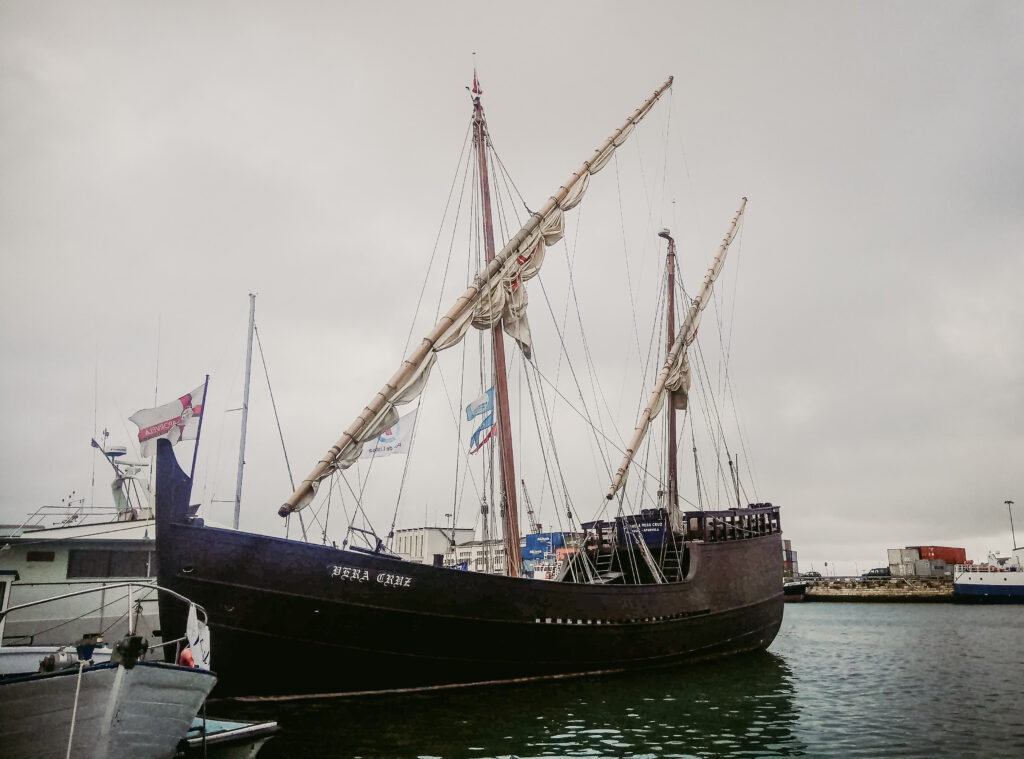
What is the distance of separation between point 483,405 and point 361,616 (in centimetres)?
834

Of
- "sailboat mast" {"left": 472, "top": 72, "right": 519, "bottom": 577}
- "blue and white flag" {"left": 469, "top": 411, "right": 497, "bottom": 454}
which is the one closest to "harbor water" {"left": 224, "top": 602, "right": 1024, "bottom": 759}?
"sailboat mast" {"left": 472, "top": 72, "right": 519, "bottom": 577}

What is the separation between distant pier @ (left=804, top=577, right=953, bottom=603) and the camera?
75.8 metres

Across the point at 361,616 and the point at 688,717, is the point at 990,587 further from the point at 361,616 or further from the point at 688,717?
the point at 361,616

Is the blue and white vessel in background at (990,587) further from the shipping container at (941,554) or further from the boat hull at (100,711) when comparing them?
the boat hull at (100,711)

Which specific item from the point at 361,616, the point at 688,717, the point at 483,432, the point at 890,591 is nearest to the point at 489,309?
the point at 483,432

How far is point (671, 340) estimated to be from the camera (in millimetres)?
31641

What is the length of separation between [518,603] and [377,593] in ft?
12.1

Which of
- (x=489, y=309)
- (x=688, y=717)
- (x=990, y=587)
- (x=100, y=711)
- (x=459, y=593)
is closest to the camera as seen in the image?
(x=100, y=711)

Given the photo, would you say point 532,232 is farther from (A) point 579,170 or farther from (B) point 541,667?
(B) point 541,667

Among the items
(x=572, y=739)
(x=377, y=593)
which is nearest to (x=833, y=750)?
(x=572, y=739)

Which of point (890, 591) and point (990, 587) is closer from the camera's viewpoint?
point (990, 587)

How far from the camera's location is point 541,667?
1641 cm

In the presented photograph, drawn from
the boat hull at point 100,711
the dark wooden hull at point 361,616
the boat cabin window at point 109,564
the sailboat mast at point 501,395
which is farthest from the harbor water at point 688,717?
the boat cabin window at point 109,564

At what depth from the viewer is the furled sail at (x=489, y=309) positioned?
1498 cm
